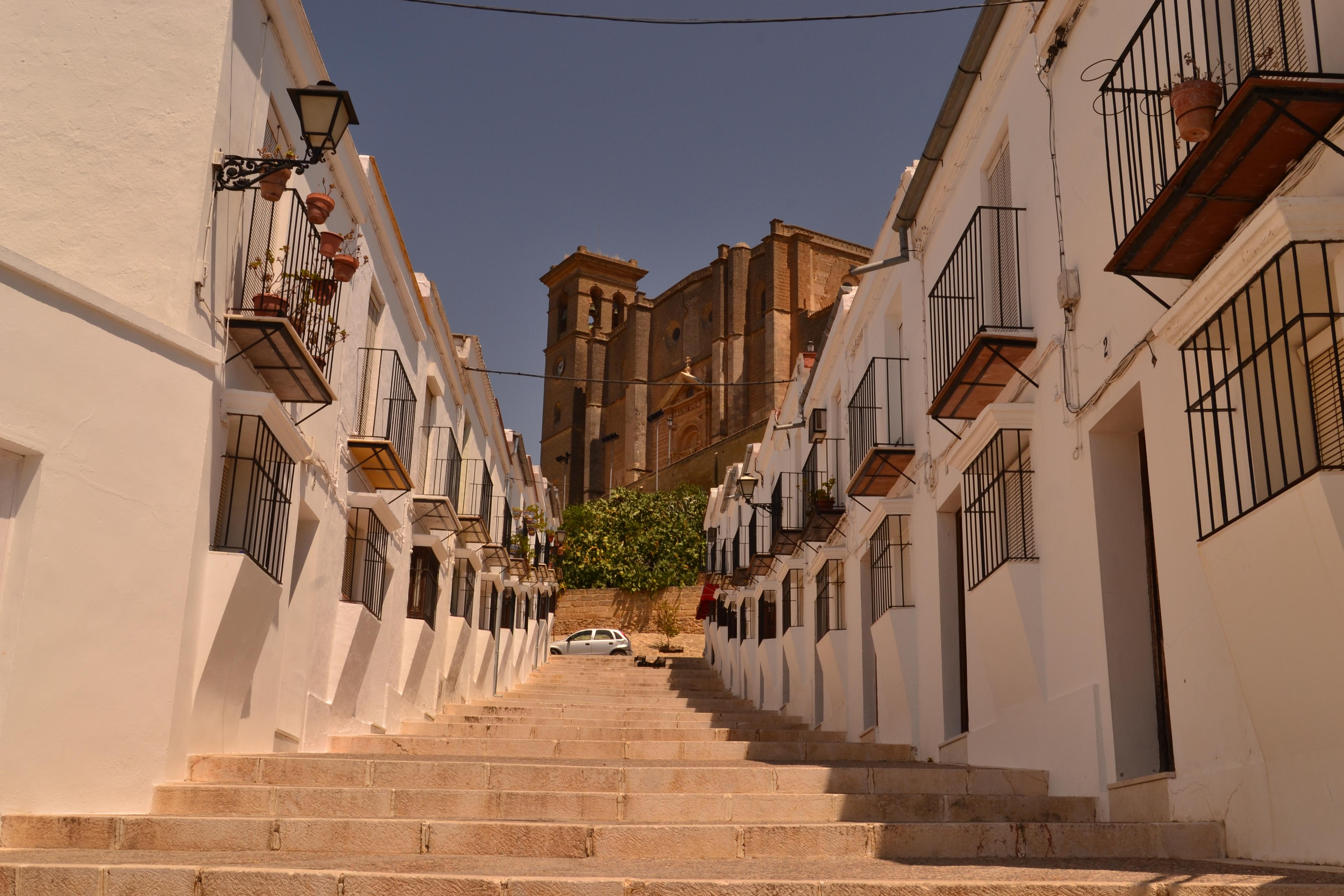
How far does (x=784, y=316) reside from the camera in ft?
160

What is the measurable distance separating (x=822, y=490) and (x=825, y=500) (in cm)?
46

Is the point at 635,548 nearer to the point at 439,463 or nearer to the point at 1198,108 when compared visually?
the point at 439,463

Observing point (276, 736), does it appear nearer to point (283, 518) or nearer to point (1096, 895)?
point (283, 518)

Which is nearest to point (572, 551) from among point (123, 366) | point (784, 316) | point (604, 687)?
point (784, 316)

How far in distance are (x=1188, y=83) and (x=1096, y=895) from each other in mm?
3134

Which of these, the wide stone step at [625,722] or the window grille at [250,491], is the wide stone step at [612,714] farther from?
the window grille at [250,491]

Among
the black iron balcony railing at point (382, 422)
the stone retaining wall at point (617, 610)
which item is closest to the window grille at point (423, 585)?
the black iron balcony railing at point (382, 422)

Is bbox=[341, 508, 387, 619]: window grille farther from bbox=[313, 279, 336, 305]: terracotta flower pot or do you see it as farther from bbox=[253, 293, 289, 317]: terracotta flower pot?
bbox=[253, 293, 289, 317]: terracotta flower pot

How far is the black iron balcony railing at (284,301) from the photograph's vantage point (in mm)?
7715

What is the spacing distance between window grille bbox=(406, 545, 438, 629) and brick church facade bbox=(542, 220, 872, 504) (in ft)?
87.0

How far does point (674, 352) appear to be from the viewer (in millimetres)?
56375

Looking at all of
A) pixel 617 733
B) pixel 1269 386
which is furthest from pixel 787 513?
pixel 1269 386

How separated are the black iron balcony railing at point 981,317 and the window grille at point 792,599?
24.1ft

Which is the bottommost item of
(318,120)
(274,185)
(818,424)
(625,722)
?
(625,722)
